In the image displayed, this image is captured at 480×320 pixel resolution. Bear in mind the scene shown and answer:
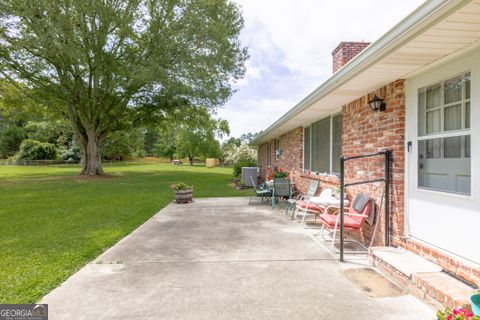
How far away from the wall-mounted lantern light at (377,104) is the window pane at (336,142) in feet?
5.87

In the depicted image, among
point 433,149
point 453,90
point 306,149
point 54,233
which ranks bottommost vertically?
point 54,233

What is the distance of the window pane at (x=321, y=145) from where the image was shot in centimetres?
686

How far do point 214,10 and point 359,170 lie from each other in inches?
565

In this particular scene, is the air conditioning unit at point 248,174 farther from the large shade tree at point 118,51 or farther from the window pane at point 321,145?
the window pane at point 321,145

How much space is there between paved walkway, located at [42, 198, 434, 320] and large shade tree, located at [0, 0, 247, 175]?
38.4 feet

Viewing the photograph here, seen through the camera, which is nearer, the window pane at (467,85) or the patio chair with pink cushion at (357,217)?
the window pane at (467,85)

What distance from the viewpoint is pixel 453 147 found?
120 inches

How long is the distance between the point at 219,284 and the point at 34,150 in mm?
42884

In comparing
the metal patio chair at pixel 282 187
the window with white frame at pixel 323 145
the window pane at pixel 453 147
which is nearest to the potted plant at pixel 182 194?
the metal patio chair at pixel 282 187

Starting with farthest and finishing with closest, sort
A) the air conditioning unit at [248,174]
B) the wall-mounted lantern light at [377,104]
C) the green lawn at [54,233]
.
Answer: the air conditioning unit at [248,174], the wall-mounted lantern light at [377,104], the green lawn at [54,233]

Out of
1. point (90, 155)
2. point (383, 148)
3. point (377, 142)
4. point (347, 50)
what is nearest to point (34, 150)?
point (90, 155)

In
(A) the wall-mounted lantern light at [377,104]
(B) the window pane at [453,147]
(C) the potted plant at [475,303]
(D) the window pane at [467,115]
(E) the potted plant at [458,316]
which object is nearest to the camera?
(E) the potted plant at [458,316]

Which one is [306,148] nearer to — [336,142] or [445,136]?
[336,142]

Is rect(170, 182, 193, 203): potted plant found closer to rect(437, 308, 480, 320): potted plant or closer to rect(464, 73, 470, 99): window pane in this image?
rect(464, 73, 470, 99): window pane
